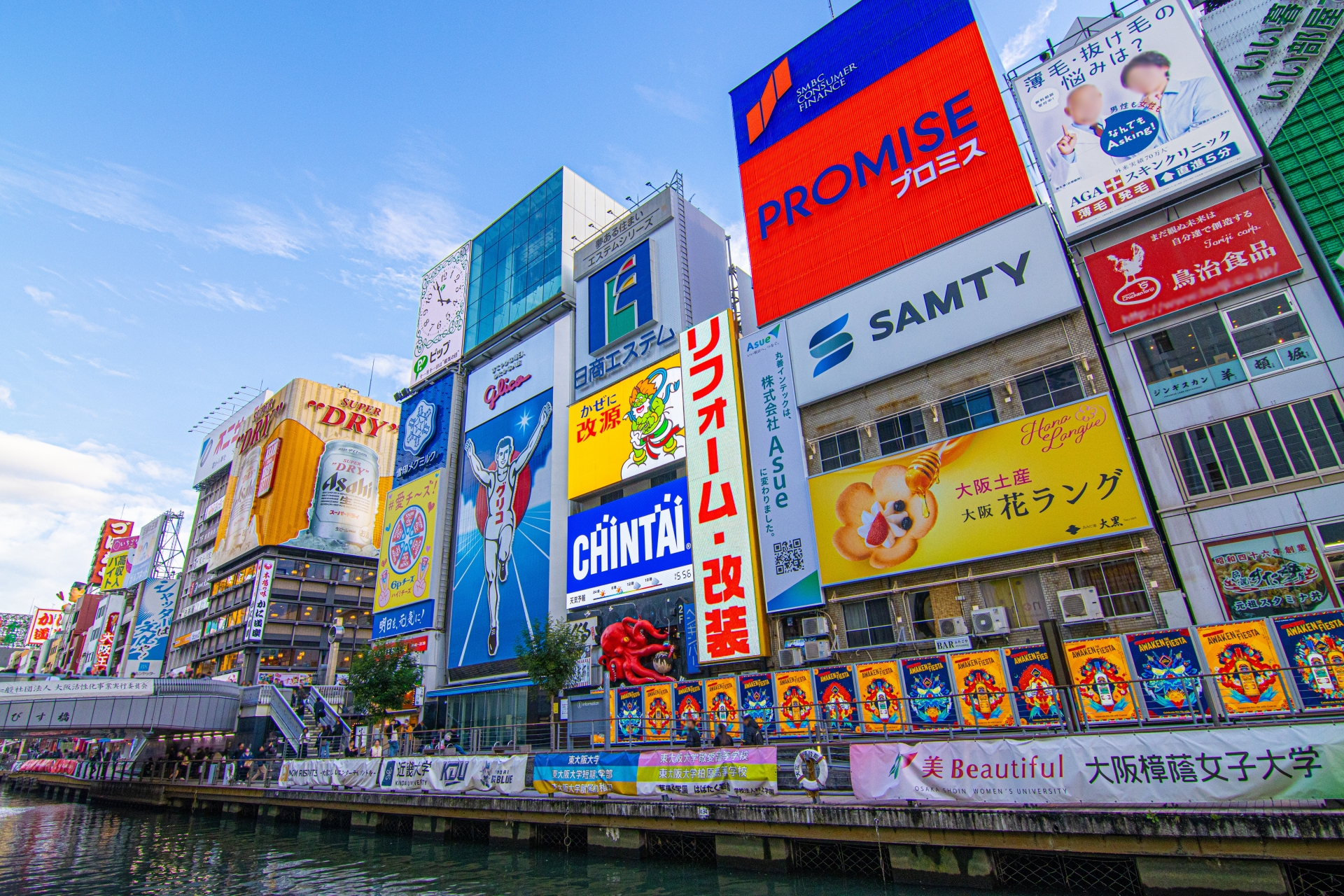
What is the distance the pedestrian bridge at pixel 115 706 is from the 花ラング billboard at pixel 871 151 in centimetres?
4397

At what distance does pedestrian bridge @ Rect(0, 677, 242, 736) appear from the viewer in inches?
1545

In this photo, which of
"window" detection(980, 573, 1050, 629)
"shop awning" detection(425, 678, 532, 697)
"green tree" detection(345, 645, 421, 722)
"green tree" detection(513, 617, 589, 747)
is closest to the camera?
"window" detection(980, 573, 1050, 629)

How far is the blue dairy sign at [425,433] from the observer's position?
57938 millimetres

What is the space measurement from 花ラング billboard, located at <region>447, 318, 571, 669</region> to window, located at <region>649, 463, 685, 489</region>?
7.36m

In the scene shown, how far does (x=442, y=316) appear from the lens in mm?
65375

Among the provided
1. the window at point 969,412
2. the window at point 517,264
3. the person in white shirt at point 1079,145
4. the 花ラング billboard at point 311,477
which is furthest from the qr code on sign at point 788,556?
the 花ラング billboard at point 311,477

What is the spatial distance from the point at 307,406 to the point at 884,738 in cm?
8499

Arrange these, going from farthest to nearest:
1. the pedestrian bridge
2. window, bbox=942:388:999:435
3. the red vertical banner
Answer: the pedestrian bridge, the red vertical banner, window, bbox=942:388:999:435

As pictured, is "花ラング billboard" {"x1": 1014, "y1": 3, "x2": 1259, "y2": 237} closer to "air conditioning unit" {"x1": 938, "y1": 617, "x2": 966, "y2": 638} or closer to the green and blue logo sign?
"air conditioning unit" {"x1": 938, "y1": 617, "x2": 966, "y2": 638}

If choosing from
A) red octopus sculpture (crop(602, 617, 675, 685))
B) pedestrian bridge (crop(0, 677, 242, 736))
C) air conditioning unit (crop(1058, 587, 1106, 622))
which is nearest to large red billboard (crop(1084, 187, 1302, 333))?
air conditioning unit (crop(1058, 587, 1106, 622))

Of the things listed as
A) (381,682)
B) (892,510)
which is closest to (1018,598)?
(892,510)

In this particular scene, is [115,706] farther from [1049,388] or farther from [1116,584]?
[1049,388]

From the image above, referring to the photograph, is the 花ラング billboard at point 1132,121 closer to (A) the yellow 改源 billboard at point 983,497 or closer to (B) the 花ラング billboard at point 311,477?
(A) the yellow 改源 billboard at point 983,497

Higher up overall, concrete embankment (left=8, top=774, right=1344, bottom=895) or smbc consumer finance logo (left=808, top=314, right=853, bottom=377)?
smbc consumer finance logo (left=808, top=314, right=853, bottom=377)
